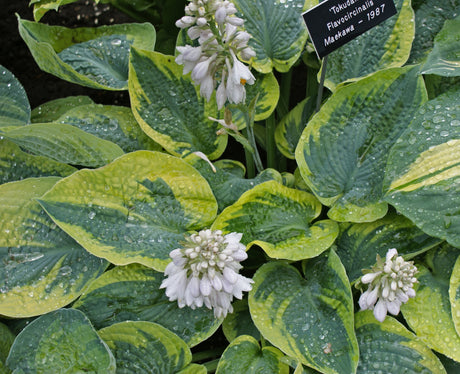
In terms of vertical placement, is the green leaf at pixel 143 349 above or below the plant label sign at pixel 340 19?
below

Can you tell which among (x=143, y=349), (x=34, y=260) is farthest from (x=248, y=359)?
(x=34, y=260)

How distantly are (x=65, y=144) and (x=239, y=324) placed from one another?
0.68m

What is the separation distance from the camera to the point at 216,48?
984mm

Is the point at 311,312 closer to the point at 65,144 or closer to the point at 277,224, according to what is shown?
the point at 277,224

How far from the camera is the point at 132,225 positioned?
1.26 meters

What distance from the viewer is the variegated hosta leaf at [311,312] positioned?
112 centimetres

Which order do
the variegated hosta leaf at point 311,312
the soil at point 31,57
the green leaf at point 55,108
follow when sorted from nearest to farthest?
the variegated hosta leaf at point 311,312, the green leaf at point 55,108, the soil at point 31,57

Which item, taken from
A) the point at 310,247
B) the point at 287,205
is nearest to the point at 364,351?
the point at 310,247

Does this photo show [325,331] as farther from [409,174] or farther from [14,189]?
[14,189]

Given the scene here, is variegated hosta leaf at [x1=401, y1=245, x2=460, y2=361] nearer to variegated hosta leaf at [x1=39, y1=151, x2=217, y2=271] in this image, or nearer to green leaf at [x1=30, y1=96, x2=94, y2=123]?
variegated hosta leaf at [x1=39, y1=151, x2=217, y2=271]

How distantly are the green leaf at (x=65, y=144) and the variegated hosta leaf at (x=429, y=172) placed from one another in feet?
2.44

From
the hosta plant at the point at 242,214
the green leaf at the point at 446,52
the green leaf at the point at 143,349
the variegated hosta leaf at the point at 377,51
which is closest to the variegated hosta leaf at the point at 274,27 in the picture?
the hosta plant at the point at 242,214

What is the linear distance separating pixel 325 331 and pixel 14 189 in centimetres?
88

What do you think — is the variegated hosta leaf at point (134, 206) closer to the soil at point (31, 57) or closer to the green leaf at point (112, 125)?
the green leaf at point (112, 125)
